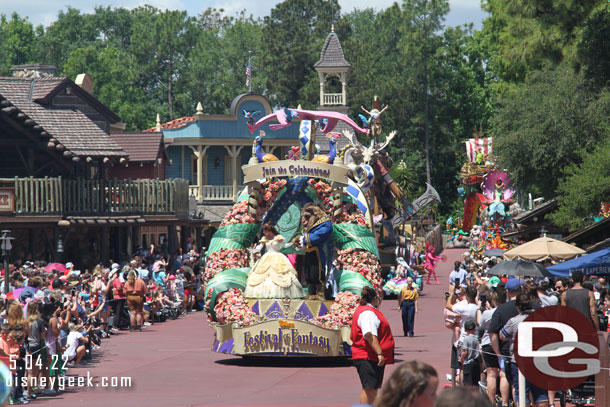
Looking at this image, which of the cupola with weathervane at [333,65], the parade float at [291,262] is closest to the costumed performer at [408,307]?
the parade float at [291,262]

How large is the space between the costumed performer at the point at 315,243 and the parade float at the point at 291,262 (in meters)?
0.02

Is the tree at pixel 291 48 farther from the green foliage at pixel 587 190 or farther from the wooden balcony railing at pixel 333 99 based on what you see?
the green foliage at pixel 587 190

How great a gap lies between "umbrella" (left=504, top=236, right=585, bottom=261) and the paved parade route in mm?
2489

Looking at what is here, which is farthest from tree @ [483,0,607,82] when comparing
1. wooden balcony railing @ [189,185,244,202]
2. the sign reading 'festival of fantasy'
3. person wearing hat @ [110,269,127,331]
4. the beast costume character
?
wooden balcony railing @ [189,185,244,202]

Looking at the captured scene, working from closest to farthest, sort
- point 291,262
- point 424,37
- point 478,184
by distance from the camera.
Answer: point 291,262, point 478,184, point 424,37

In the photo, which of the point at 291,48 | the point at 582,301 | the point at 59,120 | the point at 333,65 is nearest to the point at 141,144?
the point at 59,120

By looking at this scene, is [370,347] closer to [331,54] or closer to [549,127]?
[549,127]

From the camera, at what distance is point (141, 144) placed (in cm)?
4306

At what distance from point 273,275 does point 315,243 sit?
1011 mm

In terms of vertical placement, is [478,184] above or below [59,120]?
below

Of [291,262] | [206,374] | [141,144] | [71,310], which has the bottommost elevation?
[206,374]

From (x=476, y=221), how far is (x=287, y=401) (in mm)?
53107

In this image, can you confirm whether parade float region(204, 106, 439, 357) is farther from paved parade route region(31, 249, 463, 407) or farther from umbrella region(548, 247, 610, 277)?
umbrella region(548, 247, 610, 277)

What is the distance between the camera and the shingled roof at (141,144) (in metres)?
42.3
